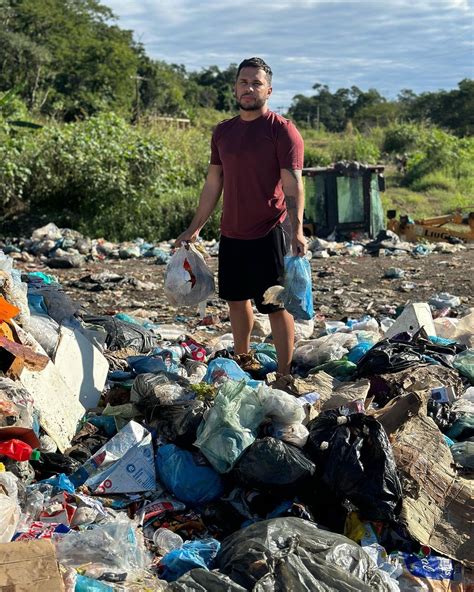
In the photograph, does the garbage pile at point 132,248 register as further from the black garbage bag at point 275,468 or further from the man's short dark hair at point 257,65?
the black garbage bag at point 275,468

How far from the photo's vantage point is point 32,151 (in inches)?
566

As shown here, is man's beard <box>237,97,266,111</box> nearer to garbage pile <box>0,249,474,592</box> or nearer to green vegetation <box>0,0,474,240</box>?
garbage pile <box>0,249,474,592</box>

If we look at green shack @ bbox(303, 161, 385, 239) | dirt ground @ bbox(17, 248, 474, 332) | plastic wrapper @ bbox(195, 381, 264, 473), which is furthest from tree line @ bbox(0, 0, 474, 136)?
plastic wrapper @ bbox(195, 381, 264, 473)

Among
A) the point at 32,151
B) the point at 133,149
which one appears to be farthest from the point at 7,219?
the point at 133,149

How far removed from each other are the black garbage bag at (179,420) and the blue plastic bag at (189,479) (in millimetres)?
93

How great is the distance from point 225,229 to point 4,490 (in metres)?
2.04

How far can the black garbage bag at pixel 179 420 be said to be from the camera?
3424 mm

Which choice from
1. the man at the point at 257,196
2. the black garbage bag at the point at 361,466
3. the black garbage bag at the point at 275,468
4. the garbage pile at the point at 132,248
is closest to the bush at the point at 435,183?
the garbage pile at the point at 132,248

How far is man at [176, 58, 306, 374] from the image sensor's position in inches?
163

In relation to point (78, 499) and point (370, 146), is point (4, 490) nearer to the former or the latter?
point (78, 499)

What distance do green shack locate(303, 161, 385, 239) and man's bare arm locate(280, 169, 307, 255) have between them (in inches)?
359

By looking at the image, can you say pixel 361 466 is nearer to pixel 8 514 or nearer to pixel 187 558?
pixel 187 558

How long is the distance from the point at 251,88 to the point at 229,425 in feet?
6.08

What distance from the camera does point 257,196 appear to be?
427 centimetres
